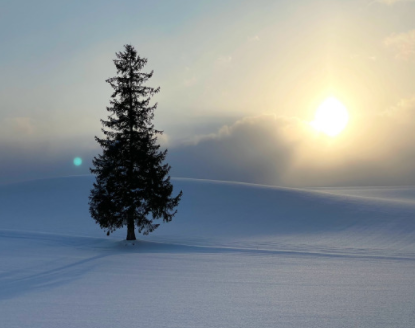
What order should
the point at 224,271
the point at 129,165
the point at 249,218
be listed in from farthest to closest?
the point at 249,218 → the point at 129,165 → the point at 224,271

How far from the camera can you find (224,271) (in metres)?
14.5

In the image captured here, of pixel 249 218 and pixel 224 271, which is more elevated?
pixel 249 218

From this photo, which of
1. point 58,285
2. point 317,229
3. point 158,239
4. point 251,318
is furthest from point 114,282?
point 317,229

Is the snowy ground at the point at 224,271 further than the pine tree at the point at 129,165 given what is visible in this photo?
No

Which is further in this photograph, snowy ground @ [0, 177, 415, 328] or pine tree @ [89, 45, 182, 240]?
pine tree @ [89, 45, 182, 240]

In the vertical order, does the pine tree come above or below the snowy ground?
above

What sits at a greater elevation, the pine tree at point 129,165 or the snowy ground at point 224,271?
the pine tree at point 129,165

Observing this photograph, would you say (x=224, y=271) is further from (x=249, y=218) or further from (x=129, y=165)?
(x=249, y=218)

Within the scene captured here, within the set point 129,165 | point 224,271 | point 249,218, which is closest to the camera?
A: point 224,271

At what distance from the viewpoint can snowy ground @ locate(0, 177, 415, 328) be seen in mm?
8414

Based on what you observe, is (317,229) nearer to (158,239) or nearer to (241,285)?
(158,239)

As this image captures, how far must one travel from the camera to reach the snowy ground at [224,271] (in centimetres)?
841

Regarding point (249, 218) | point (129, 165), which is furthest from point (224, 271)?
point (249, 218)

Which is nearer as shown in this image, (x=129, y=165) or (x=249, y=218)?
(x=129, y=165)
